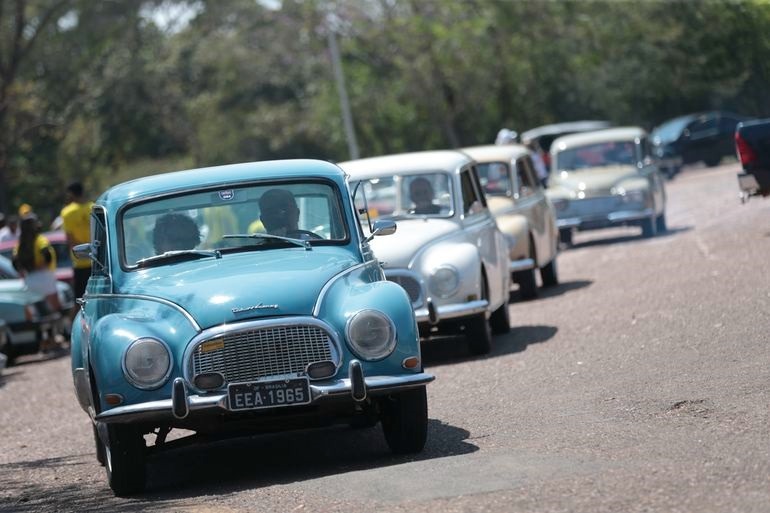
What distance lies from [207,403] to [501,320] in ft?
20.9

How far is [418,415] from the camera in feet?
26.5

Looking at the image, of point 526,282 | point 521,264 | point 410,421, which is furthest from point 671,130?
point 410,421

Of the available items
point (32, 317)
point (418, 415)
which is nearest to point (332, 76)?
point (32, 317)

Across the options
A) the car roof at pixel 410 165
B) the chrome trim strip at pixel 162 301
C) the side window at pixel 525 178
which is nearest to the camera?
the chrome trim strip at pixel 162 301

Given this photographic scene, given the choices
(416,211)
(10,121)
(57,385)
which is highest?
(10,121)

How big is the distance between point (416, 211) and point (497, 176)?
4.32 meters

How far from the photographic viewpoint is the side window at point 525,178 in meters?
17.5

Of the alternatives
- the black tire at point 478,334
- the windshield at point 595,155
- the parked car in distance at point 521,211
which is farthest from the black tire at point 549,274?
the windshield at point 595,155

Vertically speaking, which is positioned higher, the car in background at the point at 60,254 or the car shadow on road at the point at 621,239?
the car in background at the point at 60,254

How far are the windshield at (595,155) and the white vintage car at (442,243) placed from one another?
31.9ft

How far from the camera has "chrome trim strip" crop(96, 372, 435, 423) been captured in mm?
7660

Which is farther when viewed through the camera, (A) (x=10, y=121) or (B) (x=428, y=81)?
(B) (x=428, y=81)

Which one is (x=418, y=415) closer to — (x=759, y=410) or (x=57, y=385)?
(x=759, y=410)

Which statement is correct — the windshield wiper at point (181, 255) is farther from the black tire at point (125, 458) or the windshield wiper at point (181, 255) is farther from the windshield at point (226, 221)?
the black tire at point (125, 458)
